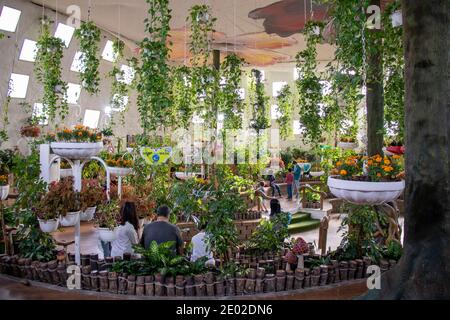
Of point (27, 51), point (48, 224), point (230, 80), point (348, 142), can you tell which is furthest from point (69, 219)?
point (27, 51)

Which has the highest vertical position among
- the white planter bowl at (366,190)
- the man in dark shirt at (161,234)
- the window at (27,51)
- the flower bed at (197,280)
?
the window at (27,51)

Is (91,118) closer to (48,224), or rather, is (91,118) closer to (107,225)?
(107,225)

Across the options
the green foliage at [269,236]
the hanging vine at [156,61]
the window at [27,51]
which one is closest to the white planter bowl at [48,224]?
the hanging vine at [156,61]

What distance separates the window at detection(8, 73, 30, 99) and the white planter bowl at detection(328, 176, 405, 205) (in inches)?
420

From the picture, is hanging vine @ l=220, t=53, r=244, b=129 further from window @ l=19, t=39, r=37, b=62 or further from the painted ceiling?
window @ l=19, t=39, r=37, b=62

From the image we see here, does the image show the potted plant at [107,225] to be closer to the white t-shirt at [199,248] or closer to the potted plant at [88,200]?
the potted plant at [88,200]

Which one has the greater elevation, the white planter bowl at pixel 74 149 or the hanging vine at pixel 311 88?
the hanging vine at pixel 311 88

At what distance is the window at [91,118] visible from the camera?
51.0ft

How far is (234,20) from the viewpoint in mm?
11000

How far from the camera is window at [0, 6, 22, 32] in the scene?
36.4 feet

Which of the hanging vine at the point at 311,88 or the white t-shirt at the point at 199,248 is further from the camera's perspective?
the hanging vine at the point at 311,88

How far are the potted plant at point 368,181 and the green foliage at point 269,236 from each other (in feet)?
5.43
